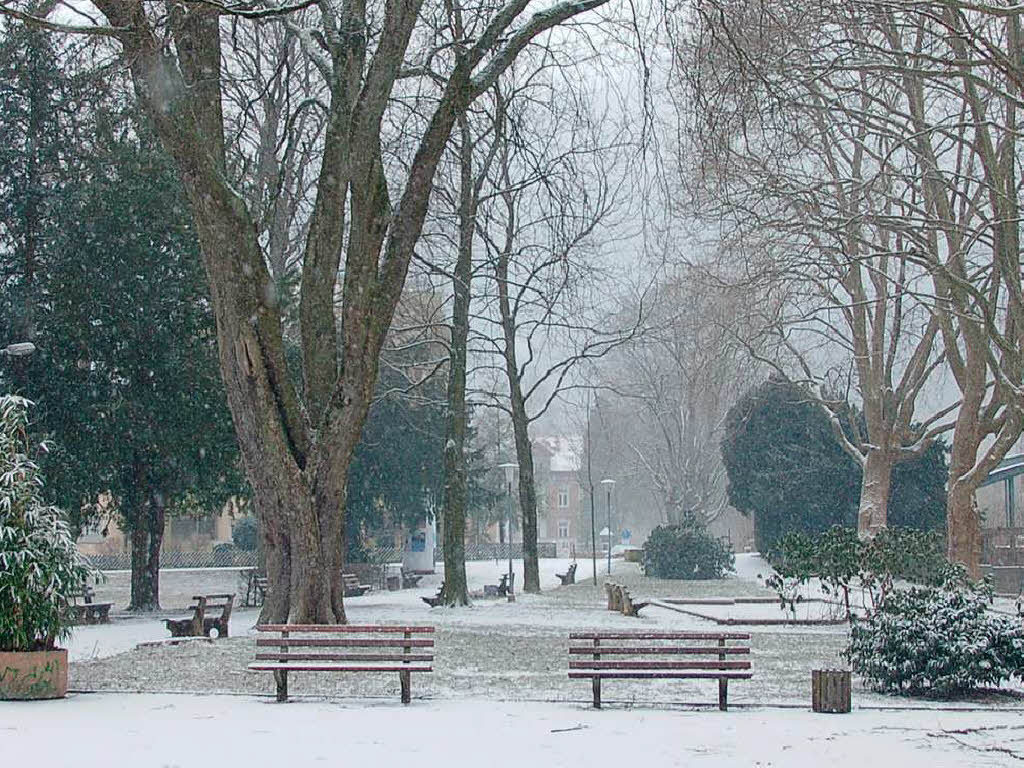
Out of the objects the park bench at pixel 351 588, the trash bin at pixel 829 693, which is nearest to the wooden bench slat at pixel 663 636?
the trash bin at pixel 829 693

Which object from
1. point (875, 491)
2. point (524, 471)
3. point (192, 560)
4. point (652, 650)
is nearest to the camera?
point (652, 650)

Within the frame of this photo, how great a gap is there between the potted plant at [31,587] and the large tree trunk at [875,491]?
87.8ft

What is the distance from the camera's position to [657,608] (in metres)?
29.8

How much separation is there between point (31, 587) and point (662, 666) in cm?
648

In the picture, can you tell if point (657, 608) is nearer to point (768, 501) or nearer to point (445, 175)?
point (445, 175)

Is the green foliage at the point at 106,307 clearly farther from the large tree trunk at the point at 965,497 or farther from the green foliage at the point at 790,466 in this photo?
the green foliage at the point at 790,466

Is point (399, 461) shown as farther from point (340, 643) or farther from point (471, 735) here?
point (471, 735)

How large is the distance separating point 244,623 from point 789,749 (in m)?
18.2

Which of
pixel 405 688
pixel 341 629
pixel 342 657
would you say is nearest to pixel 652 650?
pixel 405 688

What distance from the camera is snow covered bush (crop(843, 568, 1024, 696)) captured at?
45.6ft

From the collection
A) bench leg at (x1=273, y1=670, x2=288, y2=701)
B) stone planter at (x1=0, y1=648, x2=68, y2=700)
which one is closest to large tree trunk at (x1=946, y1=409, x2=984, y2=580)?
bench leg at (x1=273, y1=670, x2=288, y2=701)

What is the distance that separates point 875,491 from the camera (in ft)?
120

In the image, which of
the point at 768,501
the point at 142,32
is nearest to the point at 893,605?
the point at 142,32

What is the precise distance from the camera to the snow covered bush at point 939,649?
13.9 metres
